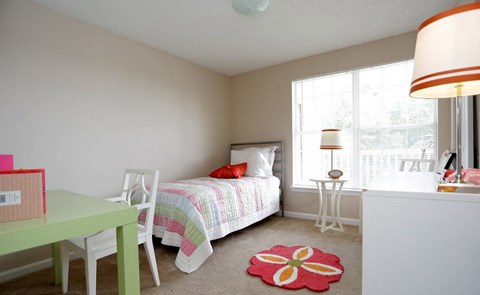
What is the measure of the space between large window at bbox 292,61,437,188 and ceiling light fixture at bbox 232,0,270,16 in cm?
177

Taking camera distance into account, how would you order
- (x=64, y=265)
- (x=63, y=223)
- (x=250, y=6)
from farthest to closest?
(x=250, y=6) → (x=64, y=265) → (x=63, y=223)

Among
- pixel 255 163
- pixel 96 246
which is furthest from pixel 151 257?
pixel 255 163

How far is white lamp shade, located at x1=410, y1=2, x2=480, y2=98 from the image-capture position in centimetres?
86

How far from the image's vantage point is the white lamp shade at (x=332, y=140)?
3049 mm

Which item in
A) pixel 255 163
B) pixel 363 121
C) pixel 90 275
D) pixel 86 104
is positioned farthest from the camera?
pixel 255 163

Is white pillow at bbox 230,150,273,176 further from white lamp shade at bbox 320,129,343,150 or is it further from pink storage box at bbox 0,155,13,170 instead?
pink storage box at bbox 0,155,13,170

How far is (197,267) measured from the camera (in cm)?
212

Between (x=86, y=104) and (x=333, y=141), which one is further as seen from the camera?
(x=333, y=141)

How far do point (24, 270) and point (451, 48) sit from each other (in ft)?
10.7

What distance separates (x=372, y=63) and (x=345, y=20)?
0.87m

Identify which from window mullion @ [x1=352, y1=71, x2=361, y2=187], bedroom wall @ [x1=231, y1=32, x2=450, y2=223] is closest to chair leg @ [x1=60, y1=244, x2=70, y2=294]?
bedroom wall @ [x1=231, y1=32, x2=450, y2=223]

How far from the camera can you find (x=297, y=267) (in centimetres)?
212

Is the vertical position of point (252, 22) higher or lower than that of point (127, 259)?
higher

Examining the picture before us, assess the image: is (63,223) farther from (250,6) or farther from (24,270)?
(250,6)
